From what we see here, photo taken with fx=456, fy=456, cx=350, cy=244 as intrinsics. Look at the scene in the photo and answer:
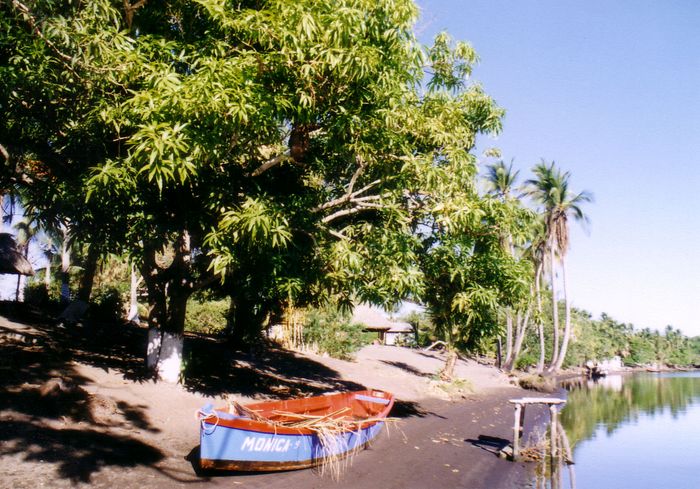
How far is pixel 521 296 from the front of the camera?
38.9 feet

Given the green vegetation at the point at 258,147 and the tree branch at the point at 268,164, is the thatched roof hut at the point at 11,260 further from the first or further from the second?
the tree branch at the point at 268,164

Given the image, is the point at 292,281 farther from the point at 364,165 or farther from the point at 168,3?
the point at 168,3

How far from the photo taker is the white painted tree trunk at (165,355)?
11969 millimetres

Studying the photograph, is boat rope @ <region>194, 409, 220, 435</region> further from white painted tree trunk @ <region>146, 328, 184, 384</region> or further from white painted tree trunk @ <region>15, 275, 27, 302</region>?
white painted tree trunk @ <region>15, 275, 27, 302</region>

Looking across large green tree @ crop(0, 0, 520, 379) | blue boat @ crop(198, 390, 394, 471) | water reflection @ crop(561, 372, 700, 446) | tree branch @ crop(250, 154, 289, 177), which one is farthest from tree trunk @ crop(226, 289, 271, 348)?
water reflection @ crop(561, 372, 700, 446)

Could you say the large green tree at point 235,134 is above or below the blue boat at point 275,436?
above

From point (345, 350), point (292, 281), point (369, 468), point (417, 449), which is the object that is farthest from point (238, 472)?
point (345, 350)

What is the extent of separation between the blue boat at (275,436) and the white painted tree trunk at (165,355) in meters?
3.62

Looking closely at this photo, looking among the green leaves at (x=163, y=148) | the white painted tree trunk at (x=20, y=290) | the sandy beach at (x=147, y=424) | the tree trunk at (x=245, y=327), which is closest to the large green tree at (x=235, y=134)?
the green leaves at (x=163, y=148)

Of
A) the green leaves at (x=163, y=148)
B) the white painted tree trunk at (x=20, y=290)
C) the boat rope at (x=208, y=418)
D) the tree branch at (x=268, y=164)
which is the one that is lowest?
the boat rope at (x=208, y=418)

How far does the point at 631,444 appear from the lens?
1780 cm

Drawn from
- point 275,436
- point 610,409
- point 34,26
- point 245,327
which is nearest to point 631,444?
point 610,409

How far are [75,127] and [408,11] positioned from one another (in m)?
7.04

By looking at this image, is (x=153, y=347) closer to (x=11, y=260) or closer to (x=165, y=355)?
(x=165, y=355)
